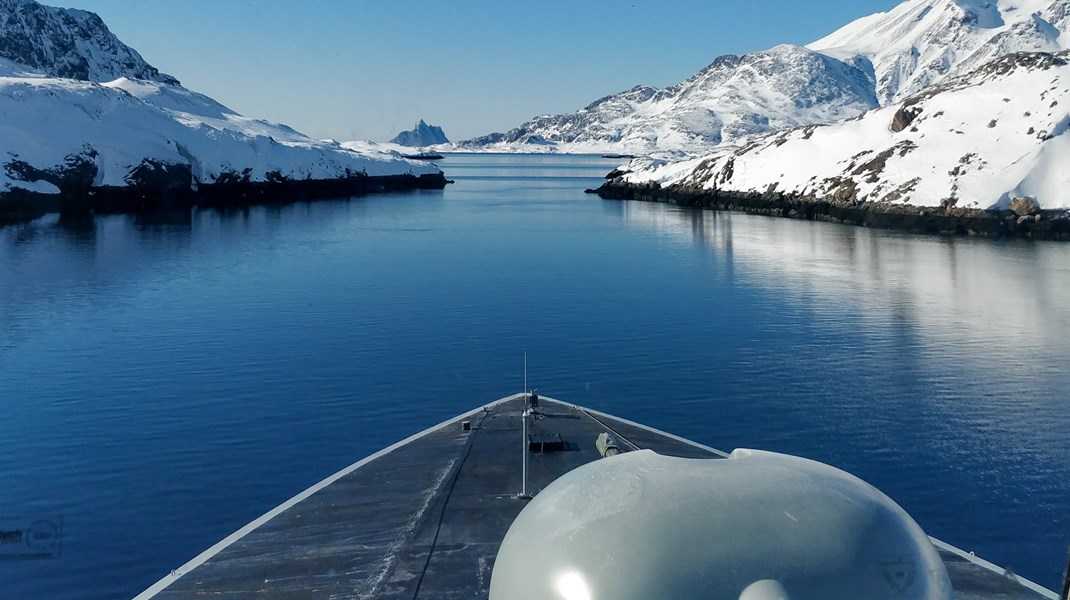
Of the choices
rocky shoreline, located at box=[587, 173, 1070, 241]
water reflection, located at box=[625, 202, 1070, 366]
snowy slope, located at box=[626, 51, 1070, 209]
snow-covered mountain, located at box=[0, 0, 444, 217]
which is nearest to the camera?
water reflection, located at box=[625, 202, 1070, 366]

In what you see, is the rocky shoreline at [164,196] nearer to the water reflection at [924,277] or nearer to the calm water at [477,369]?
the calm water at [477,369]

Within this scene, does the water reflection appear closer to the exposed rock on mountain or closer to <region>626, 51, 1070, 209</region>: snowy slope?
the exposed rock on mountain

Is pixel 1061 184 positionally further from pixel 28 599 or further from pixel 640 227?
pixel 28 599

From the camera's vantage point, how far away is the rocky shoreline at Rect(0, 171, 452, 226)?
112 metres

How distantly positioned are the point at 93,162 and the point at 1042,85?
126 m

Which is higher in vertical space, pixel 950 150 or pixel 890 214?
pixel 950 150

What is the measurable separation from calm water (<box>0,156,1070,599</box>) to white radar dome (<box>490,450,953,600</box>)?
536 inches

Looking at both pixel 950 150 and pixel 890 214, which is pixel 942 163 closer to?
pixel 950 150

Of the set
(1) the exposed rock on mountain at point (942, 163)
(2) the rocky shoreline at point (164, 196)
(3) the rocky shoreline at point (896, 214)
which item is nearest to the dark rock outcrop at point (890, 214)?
(3) the rocky shoreline at point (896, 214)

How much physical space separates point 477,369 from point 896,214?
82605 mm

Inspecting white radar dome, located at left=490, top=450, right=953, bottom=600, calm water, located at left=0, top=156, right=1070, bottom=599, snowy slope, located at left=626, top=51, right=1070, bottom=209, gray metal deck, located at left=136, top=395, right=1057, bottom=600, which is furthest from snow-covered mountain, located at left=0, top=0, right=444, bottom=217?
white radar dome, located at left=490, top=450, right=953, bottom=600

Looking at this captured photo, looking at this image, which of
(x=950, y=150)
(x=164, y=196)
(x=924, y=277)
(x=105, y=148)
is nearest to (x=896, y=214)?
(x=950, y=150)

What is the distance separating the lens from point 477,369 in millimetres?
37406

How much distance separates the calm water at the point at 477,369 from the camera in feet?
77.2
